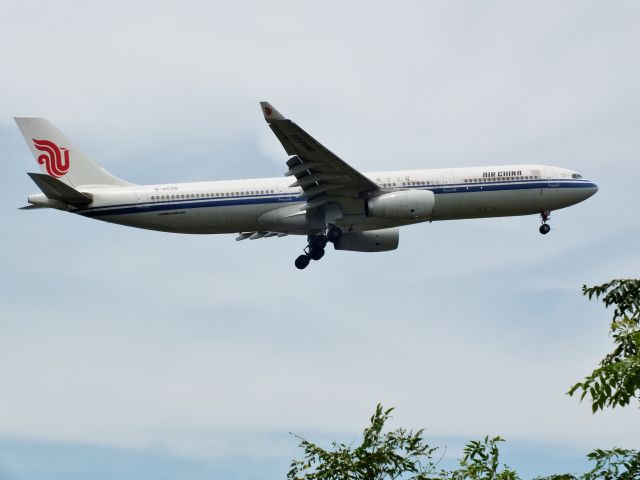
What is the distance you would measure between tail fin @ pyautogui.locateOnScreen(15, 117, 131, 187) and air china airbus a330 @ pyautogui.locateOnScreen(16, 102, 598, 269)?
6.4 inches

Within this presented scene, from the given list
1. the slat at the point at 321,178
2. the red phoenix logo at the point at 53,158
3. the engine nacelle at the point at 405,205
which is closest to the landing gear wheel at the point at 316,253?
the slat at the point at 321,178

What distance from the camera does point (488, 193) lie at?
1919 inches

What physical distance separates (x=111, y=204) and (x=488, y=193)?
17802 mm

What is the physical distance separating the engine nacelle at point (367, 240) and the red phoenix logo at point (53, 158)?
14.5 m

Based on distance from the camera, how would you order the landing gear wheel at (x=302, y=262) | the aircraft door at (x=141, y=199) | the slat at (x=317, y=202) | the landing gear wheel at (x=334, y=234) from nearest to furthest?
the aircraft door at (x=141, y=199) → the slat at (x=317, y=202) → the landing gear wheel at (x=334, y=234) → the landing gear wheel at (x=302, y=262)

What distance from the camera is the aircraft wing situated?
45.3m

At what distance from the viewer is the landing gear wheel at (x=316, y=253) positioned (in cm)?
5081

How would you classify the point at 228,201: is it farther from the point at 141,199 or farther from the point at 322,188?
the point at 322,188

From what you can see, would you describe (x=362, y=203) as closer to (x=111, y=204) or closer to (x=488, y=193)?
(x=488, y=193)

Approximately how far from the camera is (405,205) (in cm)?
4647

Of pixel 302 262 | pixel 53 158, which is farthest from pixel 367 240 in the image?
pixel 53 158

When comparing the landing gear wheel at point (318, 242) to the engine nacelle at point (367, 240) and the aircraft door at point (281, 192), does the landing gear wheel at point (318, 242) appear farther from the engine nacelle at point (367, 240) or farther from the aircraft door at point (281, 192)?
the aircraft door at point (281, 192)

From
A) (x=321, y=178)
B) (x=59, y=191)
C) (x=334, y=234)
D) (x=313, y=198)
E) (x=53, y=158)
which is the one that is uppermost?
(x=53, y=158)

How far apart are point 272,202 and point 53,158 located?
1224 cm
